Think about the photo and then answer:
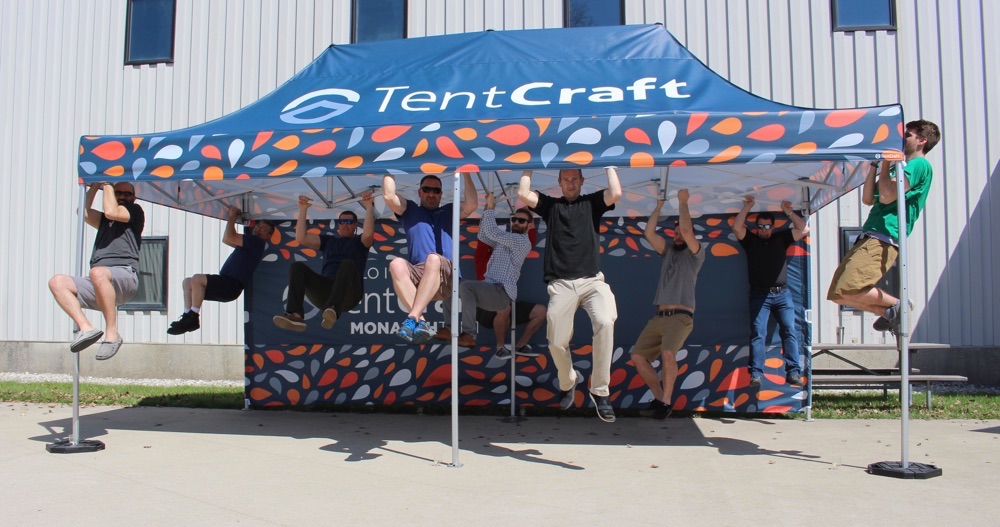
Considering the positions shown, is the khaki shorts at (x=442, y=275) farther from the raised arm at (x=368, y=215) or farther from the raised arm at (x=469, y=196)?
the raised arm at (x=368, y=215)

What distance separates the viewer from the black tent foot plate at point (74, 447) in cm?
552

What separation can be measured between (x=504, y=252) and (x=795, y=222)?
2738 millimetres

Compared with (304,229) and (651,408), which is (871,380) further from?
(304,229)

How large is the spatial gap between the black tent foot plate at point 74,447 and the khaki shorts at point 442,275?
2639 millimetres

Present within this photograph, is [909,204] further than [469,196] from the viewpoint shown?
No

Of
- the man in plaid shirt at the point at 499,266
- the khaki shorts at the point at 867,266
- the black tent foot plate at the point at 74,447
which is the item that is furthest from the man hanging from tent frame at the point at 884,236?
the black tent foot plate at the point at 74,447

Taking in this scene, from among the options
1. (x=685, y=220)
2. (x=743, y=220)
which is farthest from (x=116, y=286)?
(x=743, y=220)

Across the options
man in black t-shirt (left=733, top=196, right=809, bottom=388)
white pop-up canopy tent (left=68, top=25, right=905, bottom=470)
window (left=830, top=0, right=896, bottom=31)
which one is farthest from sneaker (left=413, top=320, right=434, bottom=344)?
window (left=830, top=0, right=896, bottom=31)

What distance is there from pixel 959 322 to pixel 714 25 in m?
5.14

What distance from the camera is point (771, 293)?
279 inches

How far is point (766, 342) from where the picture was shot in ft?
23.9

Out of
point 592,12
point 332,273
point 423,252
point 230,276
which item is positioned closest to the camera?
point 423,252

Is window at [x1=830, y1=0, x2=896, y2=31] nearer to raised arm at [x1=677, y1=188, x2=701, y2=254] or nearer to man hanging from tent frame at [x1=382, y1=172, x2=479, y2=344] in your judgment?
raised arm at [x1=677, y1=188, x2=701, y2=254]

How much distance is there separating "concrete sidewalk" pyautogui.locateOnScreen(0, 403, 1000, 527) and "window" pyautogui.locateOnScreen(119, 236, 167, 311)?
4535 mm
